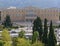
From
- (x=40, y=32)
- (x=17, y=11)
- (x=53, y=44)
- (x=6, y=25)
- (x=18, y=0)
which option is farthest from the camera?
(x=18, y=0)

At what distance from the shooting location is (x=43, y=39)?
44.4ft

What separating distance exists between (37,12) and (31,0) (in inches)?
940

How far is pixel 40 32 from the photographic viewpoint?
588 inches

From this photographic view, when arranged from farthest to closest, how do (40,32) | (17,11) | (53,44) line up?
(17,11)
(40,32)
(53,44)

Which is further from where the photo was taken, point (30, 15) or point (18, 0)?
point (18, 0)

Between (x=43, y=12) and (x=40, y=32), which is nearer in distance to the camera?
(x=40, y=32)

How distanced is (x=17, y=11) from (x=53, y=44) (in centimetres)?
1442

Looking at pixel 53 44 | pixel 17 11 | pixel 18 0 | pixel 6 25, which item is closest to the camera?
pixel 53 44

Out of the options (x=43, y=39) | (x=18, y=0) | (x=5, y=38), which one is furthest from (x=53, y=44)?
(x=18, y=0)

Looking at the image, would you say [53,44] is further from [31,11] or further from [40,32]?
[31,11]

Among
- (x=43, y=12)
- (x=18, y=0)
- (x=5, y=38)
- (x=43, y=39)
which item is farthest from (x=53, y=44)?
(x=18, y=0)

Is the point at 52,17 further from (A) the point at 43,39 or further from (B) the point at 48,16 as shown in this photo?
(A) the point at 43,39

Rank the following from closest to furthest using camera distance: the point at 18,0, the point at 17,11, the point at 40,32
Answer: the point at 40,32 < the point at 17,11 < the point at 18,0

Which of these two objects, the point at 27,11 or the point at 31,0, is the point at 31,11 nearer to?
the point at 27,11
